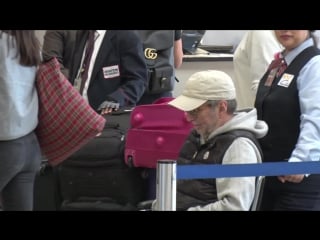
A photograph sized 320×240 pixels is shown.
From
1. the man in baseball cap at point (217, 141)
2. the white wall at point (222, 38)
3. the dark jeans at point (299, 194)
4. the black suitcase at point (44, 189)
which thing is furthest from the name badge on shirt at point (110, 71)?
the white wall at point (222, 38)

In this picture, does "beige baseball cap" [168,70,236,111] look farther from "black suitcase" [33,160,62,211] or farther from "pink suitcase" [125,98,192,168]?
"black suitcase" [33,160,62,211]

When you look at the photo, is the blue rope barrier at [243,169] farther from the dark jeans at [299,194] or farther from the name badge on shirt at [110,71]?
the name badge on shirt at [110,71]

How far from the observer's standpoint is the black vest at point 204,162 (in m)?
2.42

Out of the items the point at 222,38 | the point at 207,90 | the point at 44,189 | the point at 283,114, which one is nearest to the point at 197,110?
the point at 207,90

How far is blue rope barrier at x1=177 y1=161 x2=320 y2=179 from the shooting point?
78.5 inches

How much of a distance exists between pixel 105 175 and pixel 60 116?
66 centimetres

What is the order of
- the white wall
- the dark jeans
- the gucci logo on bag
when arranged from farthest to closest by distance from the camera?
the white wall
the gucci logo on bag
the dark jeans

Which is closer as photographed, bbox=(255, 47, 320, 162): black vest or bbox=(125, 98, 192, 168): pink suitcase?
bbox=(255, 47, 320, 162): black vest

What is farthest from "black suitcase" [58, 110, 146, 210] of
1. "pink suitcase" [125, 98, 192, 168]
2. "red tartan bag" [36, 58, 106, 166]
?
"red tartan bag" [36, 58, 106, 166]

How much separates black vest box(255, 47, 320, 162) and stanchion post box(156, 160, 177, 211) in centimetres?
72

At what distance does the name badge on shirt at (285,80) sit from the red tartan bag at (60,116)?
677 mm

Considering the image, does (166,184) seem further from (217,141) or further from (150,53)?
(150,53)
